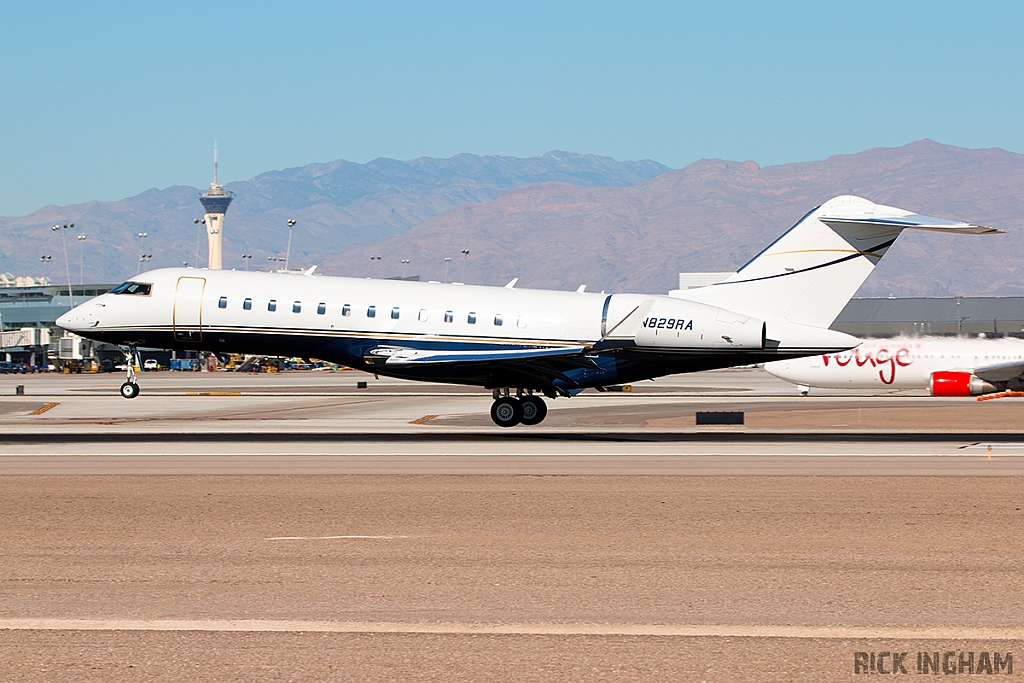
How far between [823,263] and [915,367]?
2768 centimetres

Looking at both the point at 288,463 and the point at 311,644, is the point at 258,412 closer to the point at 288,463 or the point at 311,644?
the point at 288,463

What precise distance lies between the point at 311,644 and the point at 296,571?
9.00 ft

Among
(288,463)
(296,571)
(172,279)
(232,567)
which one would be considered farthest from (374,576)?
(172,279)

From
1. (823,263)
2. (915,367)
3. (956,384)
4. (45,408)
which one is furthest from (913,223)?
(45,408)

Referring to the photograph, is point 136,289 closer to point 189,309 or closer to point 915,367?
point 189,309

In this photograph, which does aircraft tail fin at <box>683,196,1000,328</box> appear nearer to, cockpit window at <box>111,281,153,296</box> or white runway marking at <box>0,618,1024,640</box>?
cockpit window at <box>111,281,153,296</box>

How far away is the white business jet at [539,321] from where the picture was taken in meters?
29.5

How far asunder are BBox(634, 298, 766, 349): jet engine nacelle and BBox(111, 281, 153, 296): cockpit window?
46.7 ft

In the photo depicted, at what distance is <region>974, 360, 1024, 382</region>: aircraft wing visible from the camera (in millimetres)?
54031

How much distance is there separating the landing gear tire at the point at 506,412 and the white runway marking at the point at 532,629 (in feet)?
71.7

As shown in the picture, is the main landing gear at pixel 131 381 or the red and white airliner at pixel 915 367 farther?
the red and white airliner at pixel 915 367

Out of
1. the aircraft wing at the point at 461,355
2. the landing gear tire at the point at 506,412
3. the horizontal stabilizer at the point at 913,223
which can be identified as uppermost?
the horizontal stabilizer at the point at 913,223

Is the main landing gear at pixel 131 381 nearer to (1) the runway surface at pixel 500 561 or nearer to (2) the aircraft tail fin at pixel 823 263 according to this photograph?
(1) the runway surface at pixel 500 561

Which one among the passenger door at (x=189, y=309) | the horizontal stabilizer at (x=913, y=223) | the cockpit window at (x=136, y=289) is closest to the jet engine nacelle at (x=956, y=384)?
the horizontal stabilizer at (x=913, y=223)
